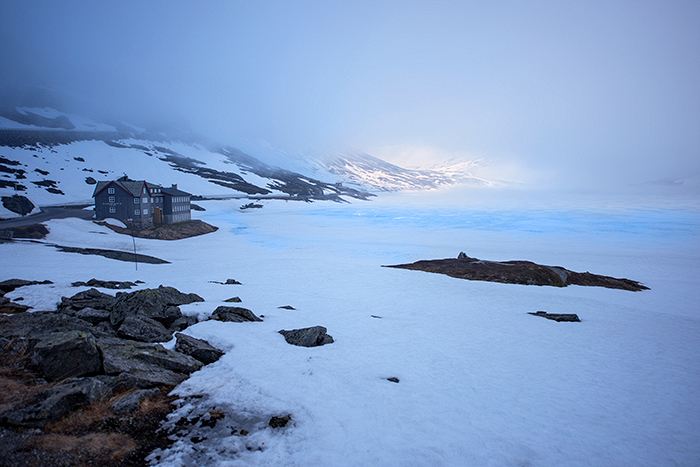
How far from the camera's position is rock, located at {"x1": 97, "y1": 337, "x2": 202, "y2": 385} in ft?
30.6

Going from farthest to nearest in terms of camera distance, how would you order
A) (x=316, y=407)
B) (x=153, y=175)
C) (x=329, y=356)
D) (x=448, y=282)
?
(x=153, y=175) < (x=448, y=282) < (x=329, y=356) < (x=316, y=407)

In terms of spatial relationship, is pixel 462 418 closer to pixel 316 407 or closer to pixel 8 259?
pixel 316 407

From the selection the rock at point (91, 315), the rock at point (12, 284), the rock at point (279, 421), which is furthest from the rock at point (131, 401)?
the rock at point (12, 284)

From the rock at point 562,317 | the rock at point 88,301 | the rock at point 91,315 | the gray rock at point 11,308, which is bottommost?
the gray rock at point 11,308

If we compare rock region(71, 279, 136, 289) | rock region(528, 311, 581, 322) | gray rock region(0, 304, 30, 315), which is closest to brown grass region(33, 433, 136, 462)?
gray rock region(0, 304, 30, 315)

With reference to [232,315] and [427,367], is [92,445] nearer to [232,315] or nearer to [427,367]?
[232,315]

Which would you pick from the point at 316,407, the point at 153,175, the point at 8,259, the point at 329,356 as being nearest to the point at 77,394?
the point at 316,407

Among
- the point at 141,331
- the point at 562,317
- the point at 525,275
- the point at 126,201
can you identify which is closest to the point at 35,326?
the point at 141,331

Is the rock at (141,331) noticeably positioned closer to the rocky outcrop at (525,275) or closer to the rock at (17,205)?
the rocky outcrop at (525,275)

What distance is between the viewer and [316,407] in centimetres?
944

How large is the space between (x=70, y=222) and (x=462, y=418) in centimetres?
5937

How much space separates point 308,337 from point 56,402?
340 inches

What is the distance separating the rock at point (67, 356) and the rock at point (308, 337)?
697 cm

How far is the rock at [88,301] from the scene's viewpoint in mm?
15013
